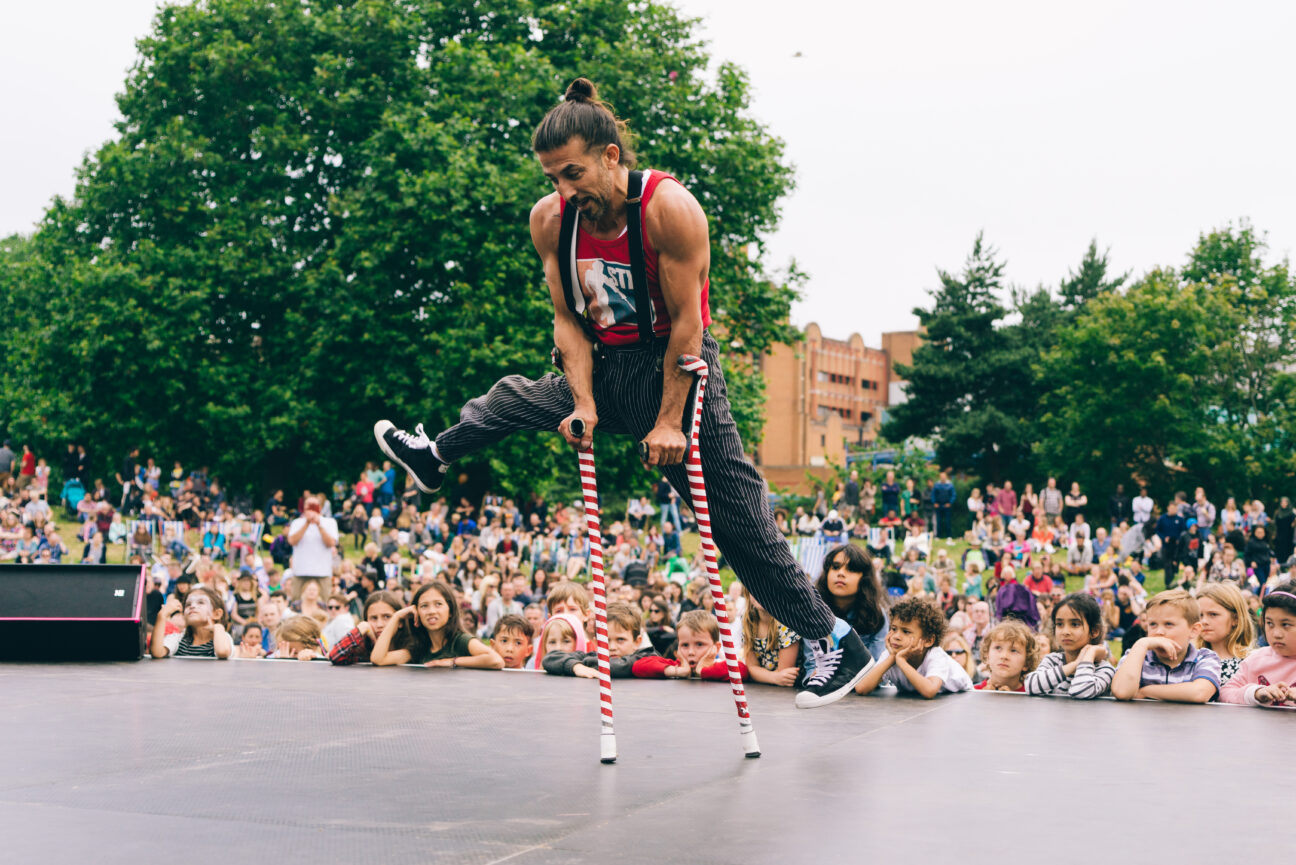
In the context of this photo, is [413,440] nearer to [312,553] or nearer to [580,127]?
[580,127]

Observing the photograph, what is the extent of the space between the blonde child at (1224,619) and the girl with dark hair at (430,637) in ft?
11.9

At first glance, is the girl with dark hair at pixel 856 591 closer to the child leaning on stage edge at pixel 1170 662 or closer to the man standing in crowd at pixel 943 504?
the child leaning on stage edge at pixel 1170 662

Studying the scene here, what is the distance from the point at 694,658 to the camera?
21.8ft

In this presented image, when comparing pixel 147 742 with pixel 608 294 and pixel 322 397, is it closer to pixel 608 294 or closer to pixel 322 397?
pixel 608 294

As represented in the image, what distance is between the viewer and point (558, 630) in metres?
7.23

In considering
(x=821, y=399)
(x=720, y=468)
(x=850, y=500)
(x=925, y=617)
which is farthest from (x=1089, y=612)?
(x=821, y=399)

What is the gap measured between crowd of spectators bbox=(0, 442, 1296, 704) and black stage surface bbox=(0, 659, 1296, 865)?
0.52m

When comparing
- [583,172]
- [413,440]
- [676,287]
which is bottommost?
[413,440]

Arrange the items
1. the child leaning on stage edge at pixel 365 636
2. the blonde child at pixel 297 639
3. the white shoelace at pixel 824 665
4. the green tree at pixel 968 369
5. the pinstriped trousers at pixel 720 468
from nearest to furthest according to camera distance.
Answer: the pinstriped trousers at pixel 720 468
the white shoelace at pixel 824 665
the child leaning on stage edge at pixel 365 636
the blonde child at pixel 297 639
the green tree at pixel 968 369

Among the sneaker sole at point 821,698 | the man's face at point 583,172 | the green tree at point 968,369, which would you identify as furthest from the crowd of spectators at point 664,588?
the green tree at point 968,369

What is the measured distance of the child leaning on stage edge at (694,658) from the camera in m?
6.34

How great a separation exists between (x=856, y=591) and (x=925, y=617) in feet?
1.15

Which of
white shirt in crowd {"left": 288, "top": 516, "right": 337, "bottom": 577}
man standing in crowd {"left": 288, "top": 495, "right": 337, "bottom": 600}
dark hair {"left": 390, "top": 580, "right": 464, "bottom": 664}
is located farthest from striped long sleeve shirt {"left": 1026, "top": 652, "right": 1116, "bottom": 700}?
white shirt in crowd {"left": 288, "top": 516, "right": 337, "bottom": 577}

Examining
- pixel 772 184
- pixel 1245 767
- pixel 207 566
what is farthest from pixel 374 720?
pixel 772 184
